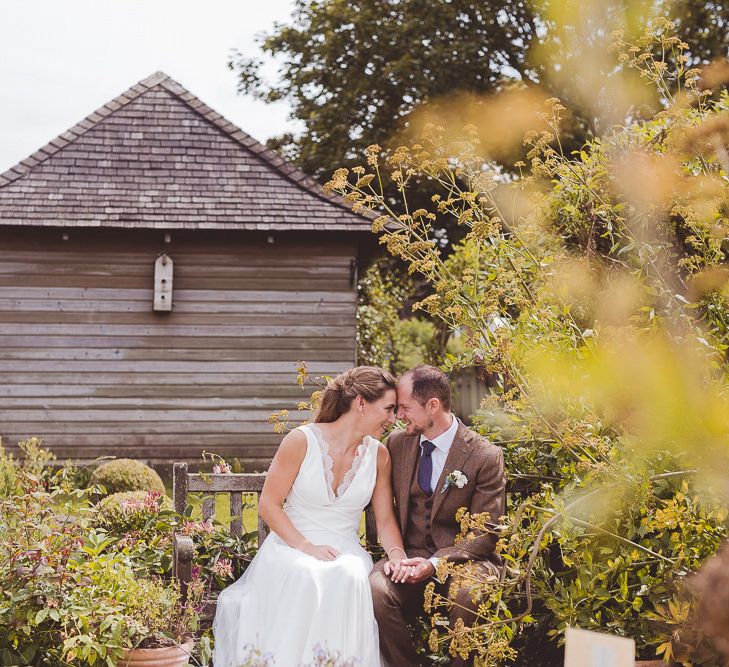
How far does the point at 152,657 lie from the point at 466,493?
5.15ft

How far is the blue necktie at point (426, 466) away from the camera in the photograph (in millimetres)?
4191

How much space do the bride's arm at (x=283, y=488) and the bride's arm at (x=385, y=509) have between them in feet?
0.87

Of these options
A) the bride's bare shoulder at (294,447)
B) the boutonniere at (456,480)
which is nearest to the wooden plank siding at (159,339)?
the bride's bare shoulder at (294,447)

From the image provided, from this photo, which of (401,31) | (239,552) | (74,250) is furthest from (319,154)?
(239,552)

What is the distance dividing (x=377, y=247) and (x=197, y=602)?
29.8 ft

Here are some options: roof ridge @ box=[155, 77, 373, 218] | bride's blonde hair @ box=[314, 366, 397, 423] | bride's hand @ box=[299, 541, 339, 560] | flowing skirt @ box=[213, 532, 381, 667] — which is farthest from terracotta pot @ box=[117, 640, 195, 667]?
roof ridge @ box=[155, 77, 373, 218]

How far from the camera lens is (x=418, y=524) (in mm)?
4184

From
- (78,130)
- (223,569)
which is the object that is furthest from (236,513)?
(78,130)

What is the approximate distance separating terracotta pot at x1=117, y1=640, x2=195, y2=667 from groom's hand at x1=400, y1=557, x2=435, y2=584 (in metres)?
1.03

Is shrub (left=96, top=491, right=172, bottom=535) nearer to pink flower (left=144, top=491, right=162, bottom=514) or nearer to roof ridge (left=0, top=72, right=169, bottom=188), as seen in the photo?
pink flower (left=144, top=491, right=162, bottom=514)

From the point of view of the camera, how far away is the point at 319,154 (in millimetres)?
18656

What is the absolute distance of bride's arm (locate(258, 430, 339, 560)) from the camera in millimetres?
4086

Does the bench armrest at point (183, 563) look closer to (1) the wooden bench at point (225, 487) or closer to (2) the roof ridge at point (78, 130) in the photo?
(1) the wooden bench at point (225, 487)

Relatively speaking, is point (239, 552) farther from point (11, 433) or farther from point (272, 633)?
point (11, 433)
